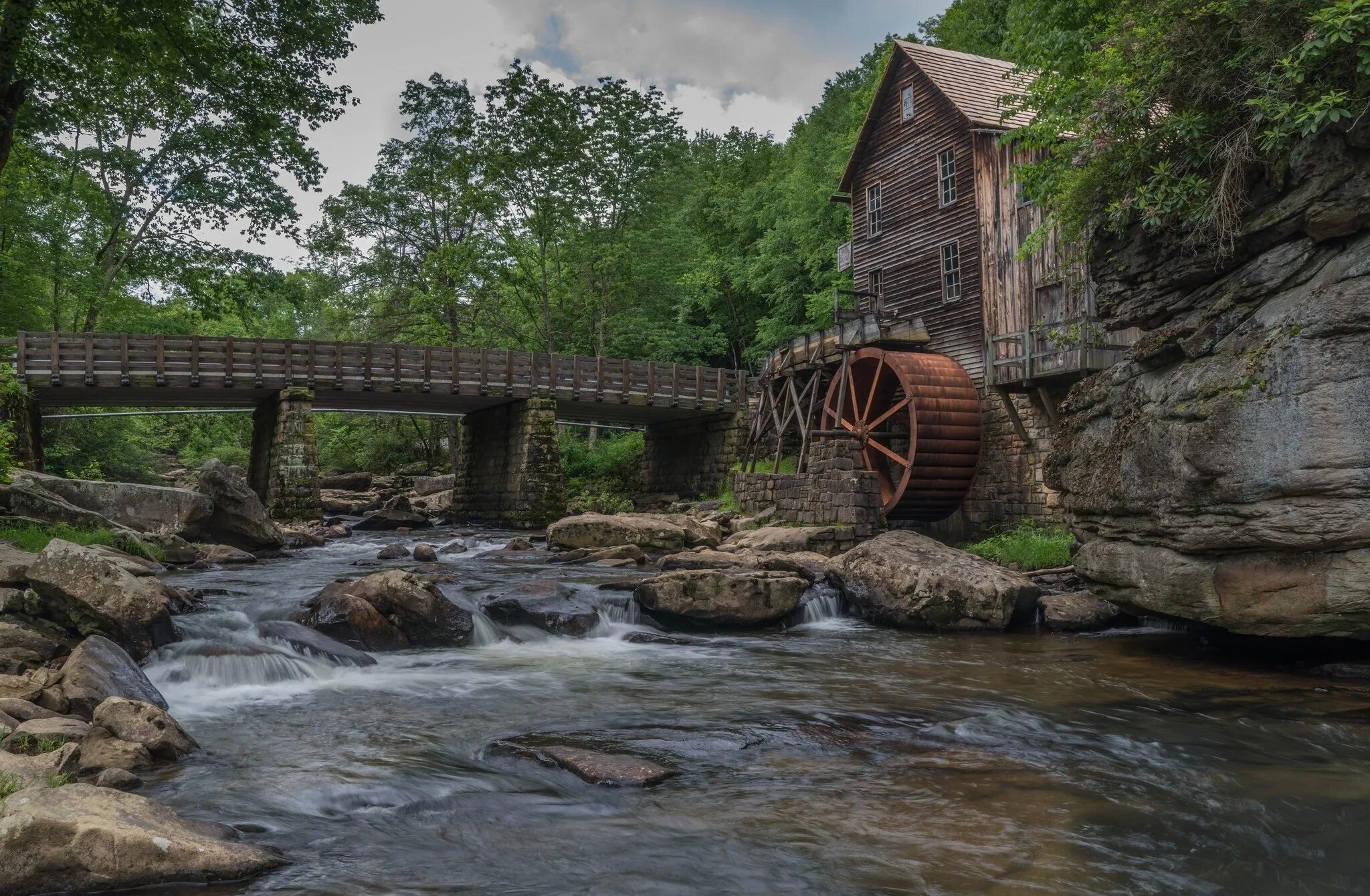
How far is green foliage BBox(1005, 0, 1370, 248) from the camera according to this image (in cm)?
608

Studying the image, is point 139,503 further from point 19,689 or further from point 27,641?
point 19,689

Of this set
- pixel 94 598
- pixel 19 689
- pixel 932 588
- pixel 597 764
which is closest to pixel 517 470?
pixel 932 588

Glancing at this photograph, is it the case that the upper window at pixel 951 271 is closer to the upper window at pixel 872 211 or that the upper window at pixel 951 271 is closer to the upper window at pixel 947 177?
Result: the upper window at pixel 947 177

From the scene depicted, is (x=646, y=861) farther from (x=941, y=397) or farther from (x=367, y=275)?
(x=367, y=275)

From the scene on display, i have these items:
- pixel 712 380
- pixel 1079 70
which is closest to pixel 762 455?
pixel 712 380

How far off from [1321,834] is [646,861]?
3031 mm

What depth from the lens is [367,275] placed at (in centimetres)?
3319

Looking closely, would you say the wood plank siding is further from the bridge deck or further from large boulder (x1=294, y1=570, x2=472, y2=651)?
large boulder (x1=294, y1=570, x2=472, y2=651)

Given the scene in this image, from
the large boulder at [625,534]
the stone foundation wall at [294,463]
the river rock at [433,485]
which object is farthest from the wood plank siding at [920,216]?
the river rock at [433,485]

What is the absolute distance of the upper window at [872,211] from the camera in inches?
872

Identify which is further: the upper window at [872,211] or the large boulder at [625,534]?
the upper window at [872,211]

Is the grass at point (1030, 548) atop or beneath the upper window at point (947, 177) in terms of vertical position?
beneath

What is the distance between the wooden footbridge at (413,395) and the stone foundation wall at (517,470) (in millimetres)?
43

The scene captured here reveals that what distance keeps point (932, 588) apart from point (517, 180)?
23.8m
